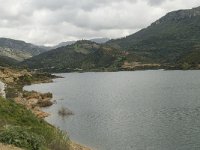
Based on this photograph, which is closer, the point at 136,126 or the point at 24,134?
the point at 24,134

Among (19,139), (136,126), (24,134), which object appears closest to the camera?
(19,139)

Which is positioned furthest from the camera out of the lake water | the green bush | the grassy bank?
the lake water

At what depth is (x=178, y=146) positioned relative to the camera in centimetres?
5322

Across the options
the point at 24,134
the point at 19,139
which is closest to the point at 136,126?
the point at 24,134

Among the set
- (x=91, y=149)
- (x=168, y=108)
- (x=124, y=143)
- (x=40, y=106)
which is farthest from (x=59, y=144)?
(x=40, y=106)

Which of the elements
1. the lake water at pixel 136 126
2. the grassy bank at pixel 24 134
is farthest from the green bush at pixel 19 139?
the lake water at pixel 136 126

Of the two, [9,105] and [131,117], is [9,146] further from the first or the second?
[131,117]

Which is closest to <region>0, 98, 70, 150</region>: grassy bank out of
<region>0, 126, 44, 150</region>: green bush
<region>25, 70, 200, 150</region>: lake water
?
<region>0, 126, 44, 150</region>: green bush

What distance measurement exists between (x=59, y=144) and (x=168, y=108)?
64.8 metres

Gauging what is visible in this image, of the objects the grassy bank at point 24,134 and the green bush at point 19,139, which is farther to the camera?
the grassy bank at point 24,134

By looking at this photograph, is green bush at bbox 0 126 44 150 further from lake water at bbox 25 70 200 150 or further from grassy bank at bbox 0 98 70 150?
lake water at bbox 25 70 200 150

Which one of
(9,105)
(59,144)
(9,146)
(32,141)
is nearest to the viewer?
(9,146)

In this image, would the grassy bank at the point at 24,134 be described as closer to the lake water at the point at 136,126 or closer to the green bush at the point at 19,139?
the green bush at the point at 19,139

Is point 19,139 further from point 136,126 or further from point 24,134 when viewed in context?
point 136,126
